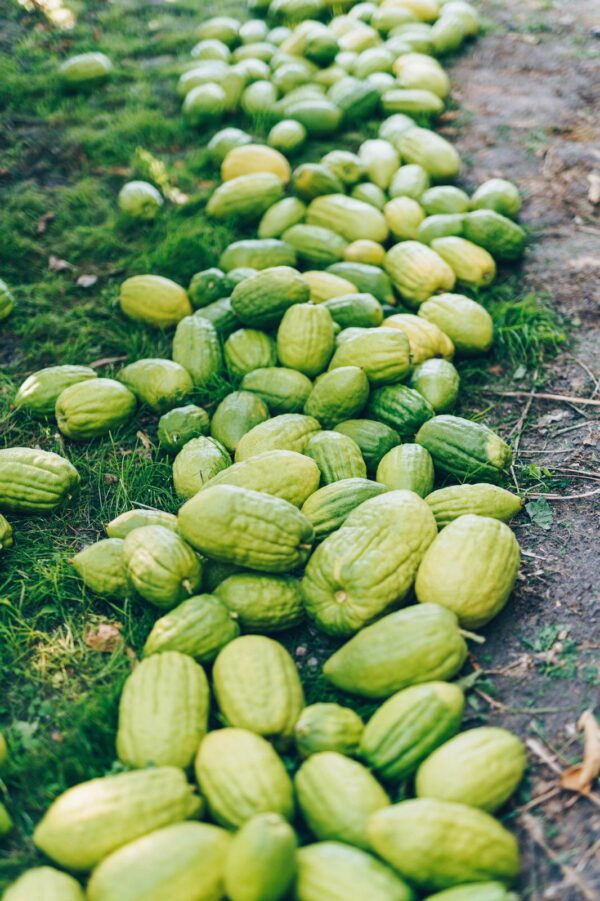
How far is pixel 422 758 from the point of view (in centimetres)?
276

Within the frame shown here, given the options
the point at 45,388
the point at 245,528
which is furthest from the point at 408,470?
the point at 45,388

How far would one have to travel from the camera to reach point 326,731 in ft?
9.28

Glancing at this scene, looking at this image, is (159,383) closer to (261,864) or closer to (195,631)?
(195,631)

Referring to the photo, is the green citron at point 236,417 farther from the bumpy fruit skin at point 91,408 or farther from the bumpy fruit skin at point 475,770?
the bumpy fruit skin at point 475,770

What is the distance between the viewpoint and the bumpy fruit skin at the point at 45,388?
14.8 ft

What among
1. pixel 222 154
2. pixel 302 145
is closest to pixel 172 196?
pixel 222 154

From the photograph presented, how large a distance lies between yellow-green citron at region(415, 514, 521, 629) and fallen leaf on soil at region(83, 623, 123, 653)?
1365mm

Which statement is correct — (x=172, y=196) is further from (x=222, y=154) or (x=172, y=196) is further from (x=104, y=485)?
(x=104, y=485)

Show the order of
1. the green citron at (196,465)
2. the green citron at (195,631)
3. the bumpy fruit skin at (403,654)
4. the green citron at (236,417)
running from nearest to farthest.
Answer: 1. the bumpy fruit skin at (403,654)
2. the green citron at (195,631)
3. the green citron at (196,465)
4. the green citron at (236,417)

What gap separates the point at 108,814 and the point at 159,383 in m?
2.57

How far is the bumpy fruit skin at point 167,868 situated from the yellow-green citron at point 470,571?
4.25 feet

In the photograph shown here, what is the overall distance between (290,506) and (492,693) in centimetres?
115

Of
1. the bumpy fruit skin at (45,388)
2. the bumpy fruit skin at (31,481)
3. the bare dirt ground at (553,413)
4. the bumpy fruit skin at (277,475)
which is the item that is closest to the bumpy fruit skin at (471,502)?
the bare dirt ground at (553,413)

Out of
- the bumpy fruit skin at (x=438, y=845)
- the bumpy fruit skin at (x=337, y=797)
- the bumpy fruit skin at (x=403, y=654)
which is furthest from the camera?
the bumpy fruit skin at (x=403, y=654)
